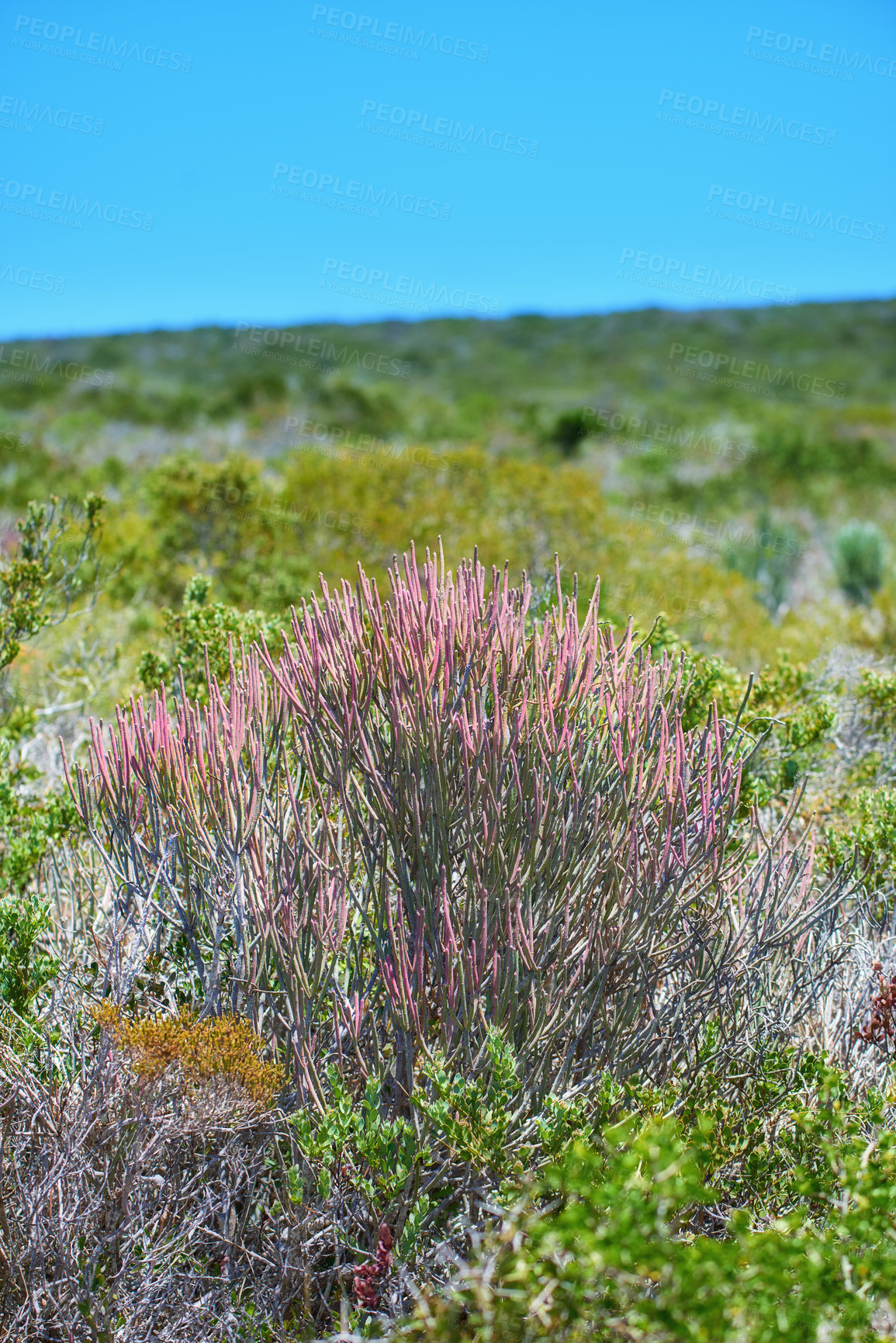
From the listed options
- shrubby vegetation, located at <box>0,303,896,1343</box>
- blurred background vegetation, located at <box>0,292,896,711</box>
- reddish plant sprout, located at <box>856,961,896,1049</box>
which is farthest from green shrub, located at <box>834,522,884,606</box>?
reddish plant sprout, located at <box>856,961,896,1049</box>

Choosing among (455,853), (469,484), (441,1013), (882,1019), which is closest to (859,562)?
(469,484)

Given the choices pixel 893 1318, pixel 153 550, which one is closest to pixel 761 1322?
pixel 893 1318

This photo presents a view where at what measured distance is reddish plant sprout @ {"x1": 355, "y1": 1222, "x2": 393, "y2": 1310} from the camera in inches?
78.7

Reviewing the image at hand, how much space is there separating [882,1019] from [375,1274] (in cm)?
158

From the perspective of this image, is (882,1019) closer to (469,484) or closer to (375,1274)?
(375,1274)

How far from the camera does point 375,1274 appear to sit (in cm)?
207

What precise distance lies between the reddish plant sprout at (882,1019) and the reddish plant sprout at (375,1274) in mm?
1471

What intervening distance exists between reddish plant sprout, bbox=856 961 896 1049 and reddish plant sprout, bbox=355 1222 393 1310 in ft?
4.83

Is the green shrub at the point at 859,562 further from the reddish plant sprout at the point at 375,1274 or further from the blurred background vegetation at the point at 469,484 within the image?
the reddish plant sprout at the point at 375,1274

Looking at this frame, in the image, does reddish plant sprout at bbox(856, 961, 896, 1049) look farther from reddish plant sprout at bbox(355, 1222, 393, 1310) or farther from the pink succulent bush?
reddish plant sprout at bbox(355, 1222, 393, 1310)

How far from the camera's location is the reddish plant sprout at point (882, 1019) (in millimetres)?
2623

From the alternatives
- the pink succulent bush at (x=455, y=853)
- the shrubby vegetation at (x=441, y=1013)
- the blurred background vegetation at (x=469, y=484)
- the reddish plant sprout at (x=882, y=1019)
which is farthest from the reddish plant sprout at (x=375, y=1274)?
the blurred background vegetation at (x=469, y=484)

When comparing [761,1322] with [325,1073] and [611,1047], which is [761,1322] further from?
[325,1073]

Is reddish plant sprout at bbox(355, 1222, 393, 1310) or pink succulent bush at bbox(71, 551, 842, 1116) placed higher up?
pink succulent bush at bbox(71, 551, 842, 1116)
